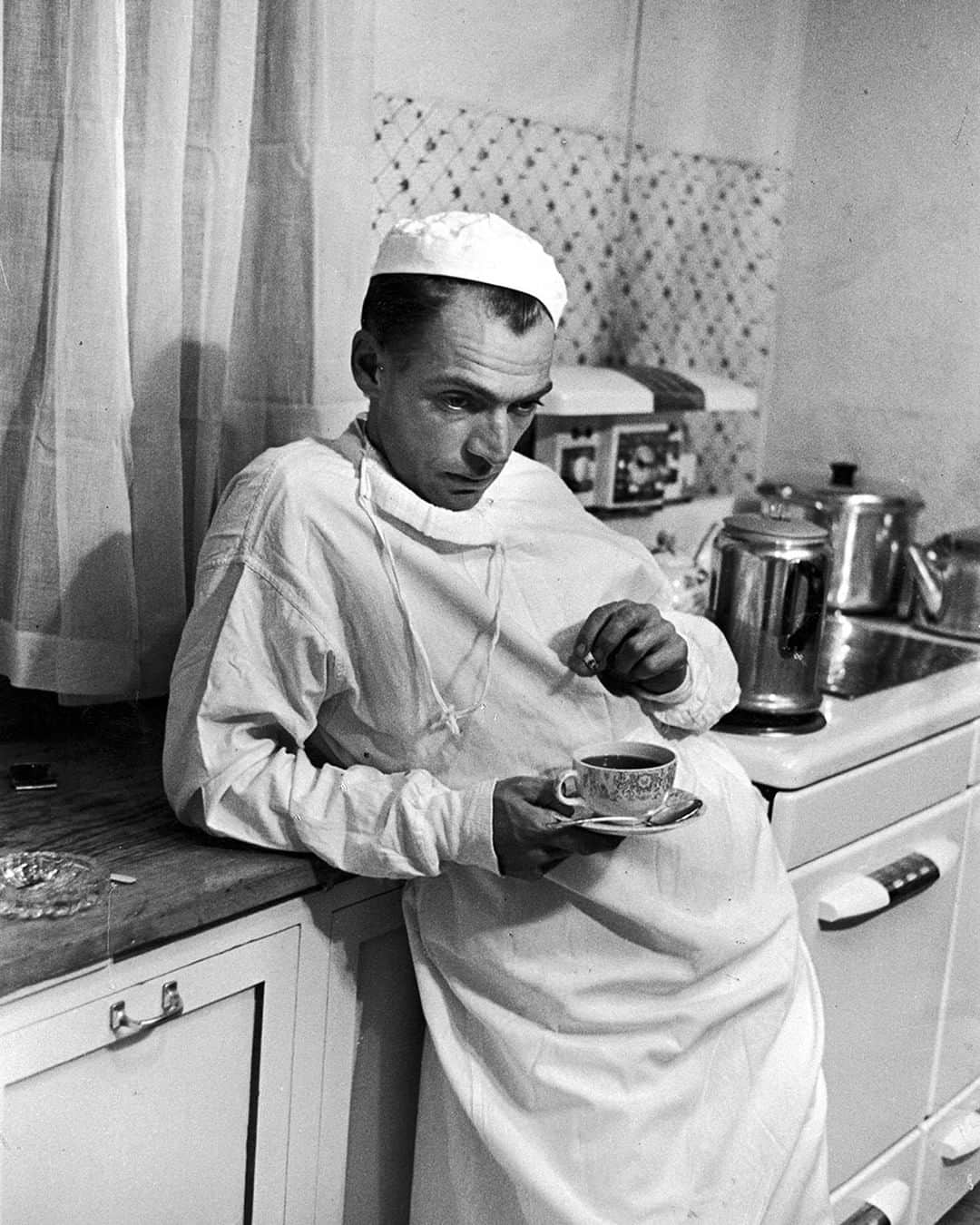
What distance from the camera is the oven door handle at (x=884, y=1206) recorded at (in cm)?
208

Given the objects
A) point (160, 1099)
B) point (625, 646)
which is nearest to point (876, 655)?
point (625, 646)

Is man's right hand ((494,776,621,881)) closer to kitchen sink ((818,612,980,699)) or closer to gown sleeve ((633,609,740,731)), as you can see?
gown sleeve ((633,609,740,731))

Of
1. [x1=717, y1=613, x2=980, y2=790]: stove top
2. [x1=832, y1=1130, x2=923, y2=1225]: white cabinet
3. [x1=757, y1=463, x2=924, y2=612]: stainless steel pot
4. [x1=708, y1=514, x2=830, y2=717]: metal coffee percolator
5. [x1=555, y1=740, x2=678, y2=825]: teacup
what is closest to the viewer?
[x1=555, y1=740, x2=678, y2=825]: teacup

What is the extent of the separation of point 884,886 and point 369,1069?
74 cm

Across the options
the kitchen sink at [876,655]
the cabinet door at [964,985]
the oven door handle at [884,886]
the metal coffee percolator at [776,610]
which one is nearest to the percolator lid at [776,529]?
the metal coffee percolator at [776,610]

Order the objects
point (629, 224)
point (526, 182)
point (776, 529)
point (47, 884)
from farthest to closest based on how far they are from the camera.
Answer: point (629, 224), point (526, 182), point (776, 529), point (47, 884)

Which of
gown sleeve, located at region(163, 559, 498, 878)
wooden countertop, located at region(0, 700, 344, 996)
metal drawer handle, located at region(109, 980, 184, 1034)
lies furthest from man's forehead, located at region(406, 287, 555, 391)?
metal drawer handle, located at region(109, 980, 184, 1034)

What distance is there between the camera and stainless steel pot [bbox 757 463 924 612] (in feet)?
8.73

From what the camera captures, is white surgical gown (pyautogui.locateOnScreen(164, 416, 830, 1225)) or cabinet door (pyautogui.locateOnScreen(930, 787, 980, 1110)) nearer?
white surgical gown (pyautogui.locateOnScreen(164, 416, 830, 1225))

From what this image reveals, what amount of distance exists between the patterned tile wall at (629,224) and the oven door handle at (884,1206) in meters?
1.30

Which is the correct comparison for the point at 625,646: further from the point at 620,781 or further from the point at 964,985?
the point at 964,985

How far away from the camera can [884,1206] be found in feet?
6.97

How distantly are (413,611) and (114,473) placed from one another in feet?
1.25

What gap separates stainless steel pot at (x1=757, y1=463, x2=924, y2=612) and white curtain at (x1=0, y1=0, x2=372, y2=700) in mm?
1133
